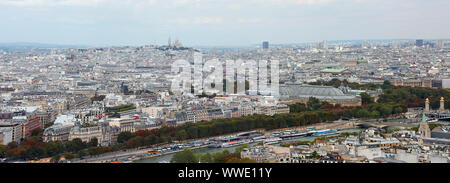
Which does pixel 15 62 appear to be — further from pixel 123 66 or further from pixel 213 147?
pixel 213 147

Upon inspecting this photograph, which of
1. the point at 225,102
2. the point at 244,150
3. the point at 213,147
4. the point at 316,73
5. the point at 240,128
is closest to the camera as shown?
the point at 244,150

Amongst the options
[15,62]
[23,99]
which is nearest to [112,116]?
[23,99]

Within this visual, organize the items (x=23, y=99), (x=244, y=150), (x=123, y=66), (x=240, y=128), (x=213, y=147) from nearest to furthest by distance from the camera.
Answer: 1. (x=244, y=150)
2. (x=213, y=147)
3. (x=240, y=128)
4. (x=23, y=99)
5. (x=123, y=66)

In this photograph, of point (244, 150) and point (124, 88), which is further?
point (124, 88)

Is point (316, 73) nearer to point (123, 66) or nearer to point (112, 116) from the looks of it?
point (123, 66)
